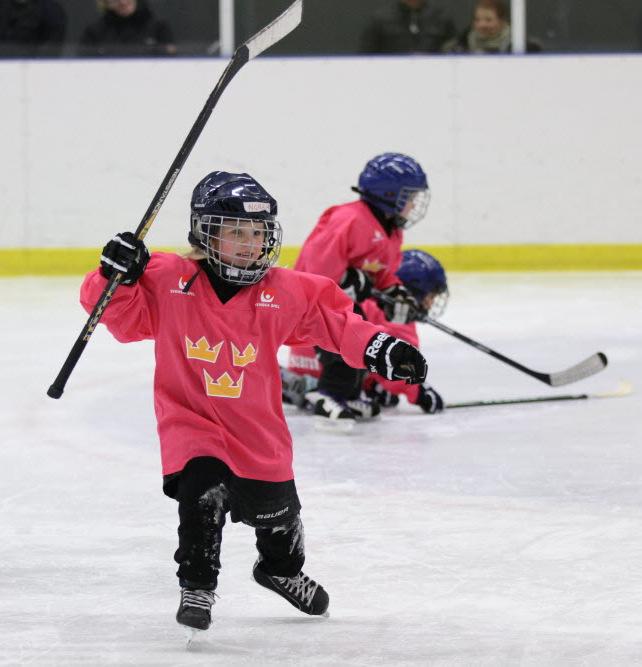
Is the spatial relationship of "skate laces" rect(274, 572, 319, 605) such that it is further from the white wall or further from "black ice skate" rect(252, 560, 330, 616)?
the white wall

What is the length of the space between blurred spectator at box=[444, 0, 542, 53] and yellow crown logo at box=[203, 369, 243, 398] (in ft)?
20.4

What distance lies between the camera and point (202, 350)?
2549 mm

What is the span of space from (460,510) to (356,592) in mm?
689

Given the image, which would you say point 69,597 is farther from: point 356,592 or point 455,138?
point 455,138

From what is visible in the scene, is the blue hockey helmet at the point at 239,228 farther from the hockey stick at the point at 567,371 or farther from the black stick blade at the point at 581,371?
the black stick blade at the point at 581,371

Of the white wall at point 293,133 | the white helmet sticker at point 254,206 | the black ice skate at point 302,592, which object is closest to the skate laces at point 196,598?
the black ice skate at point 302,592

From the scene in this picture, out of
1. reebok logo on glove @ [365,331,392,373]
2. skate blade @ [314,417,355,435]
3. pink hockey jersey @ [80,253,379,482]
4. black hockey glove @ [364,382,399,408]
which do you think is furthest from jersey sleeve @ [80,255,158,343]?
black hockey glove @ [364,382,399,408]

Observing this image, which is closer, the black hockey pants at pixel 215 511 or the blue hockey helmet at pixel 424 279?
the black hockey pants at pixel 215 511

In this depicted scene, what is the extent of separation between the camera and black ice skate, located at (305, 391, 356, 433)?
4.48 m

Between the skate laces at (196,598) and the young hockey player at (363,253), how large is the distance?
1.95 m

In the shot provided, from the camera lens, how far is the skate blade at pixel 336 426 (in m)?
4.47

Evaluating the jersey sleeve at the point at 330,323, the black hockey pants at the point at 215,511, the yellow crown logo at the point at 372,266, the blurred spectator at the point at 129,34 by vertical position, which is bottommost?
the black hockey pants at the point at 215,511

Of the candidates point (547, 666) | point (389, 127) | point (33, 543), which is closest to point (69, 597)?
point (33, 543)

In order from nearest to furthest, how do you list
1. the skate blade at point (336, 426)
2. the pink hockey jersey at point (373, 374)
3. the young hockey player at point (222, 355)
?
1. the young hockey player at point (222, 355)
2. the skate blade at point (336, 426)
3. the pink hockey jersey at point (373, 374)
